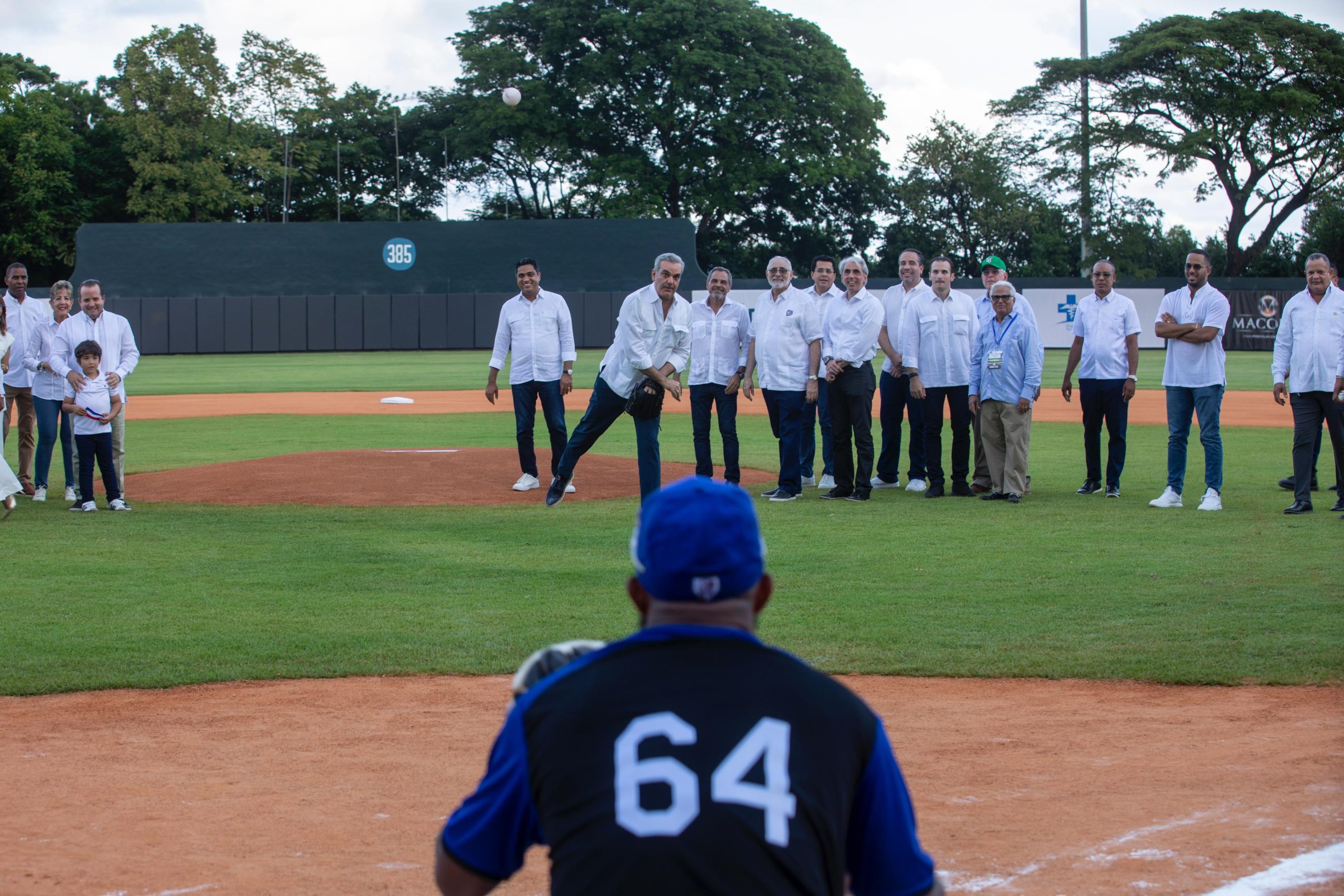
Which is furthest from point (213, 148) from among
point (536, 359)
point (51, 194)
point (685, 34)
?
point (536, 359)

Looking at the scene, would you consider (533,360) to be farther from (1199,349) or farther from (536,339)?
(1199,349)

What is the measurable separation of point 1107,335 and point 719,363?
3.50m

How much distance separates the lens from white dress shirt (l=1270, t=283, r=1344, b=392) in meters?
9.81

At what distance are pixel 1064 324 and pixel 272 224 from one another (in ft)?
87.7

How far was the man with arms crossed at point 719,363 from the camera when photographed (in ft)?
37.3

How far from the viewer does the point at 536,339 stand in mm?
11547

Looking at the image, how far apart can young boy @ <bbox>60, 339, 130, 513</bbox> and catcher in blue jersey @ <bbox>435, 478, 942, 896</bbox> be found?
374 inches

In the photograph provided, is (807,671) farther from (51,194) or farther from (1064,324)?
(51,194)

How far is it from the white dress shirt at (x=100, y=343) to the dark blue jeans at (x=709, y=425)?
4939mm

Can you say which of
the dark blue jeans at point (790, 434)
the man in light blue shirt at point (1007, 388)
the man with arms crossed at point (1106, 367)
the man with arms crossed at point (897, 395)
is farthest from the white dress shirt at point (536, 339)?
the man with arms crossed at point (1106, 367)

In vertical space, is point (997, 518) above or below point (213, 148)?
below

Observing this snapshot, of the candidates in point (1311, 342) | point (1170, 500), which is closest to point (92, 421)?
point (1170, 500)

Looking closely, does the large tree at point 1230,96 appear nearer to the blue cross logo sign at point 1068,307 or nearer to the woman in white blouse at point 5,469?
the blue cross logo sign at point 1068,307

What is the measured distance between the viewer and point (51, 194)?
2199 inches
